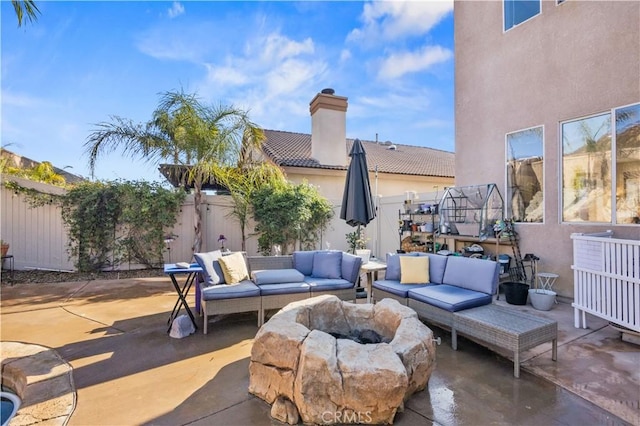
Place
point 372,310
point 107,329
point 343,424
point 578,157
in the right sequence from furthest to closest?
point 578,157, point 107,329, point 372,310, point 343,424

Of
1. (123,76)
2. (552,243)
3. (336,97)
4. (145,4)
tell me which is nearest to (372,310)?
(552,243)

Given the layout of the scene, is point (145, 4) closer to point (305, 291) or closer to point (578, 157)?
point (305, 291)

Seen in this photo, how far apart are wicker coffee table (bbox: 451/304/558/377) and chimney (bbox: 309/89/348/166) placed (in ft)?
26.9

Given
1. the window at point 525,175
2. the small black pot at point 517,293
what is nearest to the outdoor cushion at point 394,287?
the small black pot at point 517,293

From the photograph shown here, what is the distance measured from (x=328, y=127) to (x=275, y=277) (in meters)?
7.59

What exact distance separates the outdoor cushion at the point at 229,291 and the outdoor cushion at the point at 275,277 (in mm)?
176

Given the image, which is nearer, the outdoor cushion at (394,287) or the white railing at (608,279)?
the white railing at (608,279)

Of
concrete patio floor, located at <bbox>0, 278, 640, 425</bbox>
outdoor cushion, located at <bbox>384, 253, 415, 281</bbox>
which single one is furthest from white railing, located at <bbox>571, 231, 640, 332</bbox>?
outdoor cushion, located at <bbox>384, 253, 415, 281</bbox>

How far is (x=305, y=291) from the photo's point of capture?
15.8 ft

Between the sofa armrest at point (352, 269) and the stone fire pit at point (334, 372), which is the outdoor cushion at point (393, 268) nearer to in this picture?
the sofa armrest at point (352, 269)

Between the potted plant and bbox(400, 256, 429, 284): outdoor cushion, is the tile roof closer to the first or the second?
the potted plant

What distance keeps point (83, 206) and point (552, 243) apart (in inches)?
451

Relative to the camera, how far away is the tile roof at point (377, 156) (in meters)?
11.0

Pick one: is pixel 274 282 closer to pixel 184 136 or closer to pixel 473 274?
pixel 473 274
